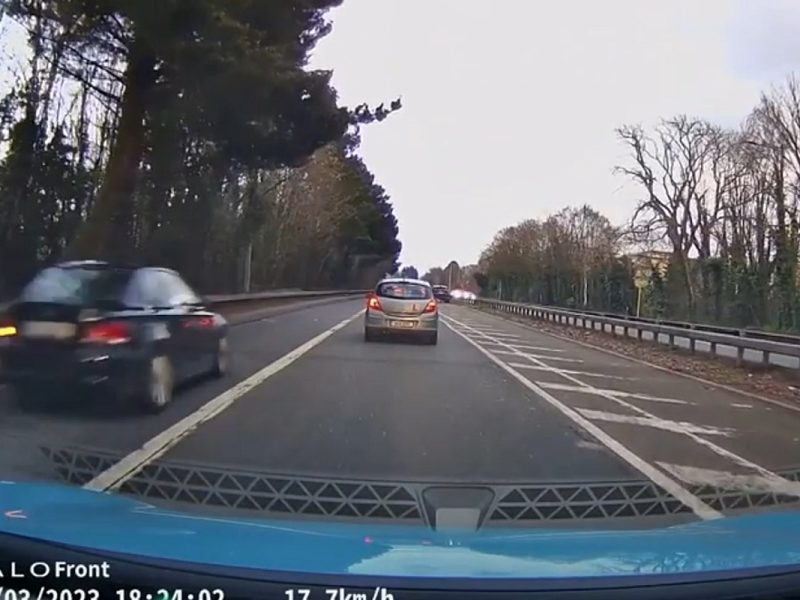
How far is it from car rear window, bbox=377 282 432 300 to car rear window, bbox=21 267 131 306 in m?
12.2

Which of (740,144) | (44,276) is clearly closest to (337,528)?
(44,276)

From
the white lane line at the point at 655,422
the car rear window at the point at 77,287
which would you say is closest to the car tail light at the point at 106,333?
the car rear window at the point at 77,287

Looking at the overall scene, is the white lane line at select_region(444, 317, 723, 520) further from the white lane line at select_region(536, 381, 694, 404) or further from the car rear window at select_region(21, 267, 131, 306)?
the car rear window at select_region(21, 267, 131, 306)

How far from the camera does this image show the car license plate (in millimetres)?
9109

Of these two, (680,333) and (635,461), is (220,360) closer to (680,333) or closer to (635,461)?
(635,461)

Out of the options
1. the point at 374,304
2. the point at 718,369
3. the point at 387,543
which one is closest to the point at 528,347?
the point at 374,304

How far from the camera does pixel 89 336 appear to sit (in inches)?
358

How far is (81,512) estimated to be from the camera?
159 inches

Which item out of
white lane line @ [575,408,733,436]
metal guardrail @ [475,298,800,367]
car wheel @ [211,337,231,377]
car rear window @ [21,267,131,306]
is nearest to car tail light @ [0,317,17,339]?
car rear window @ [21,267,131,306]

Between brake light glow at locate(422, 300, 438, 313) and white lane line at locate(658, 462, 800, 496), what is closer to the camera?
white lane line at locate(658, 462, 800, 496)

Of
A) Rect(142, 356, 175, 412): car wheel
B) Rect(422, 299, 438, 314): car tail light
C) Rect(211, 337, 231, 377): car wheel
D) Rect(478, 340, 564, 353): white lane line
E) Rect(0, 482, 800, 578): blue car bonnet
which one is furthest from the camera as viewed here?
Rect(478, 340, 564, 353): white lane line

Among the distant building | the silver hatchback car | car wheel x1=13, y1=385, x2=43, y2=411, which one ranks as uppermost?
the distant building

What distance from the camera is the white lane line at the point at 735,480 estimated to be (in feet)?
22.1

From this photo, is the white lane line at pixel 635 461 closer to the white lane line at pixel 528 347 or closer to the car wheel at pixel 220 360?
the car wheel at pixel 220 360
